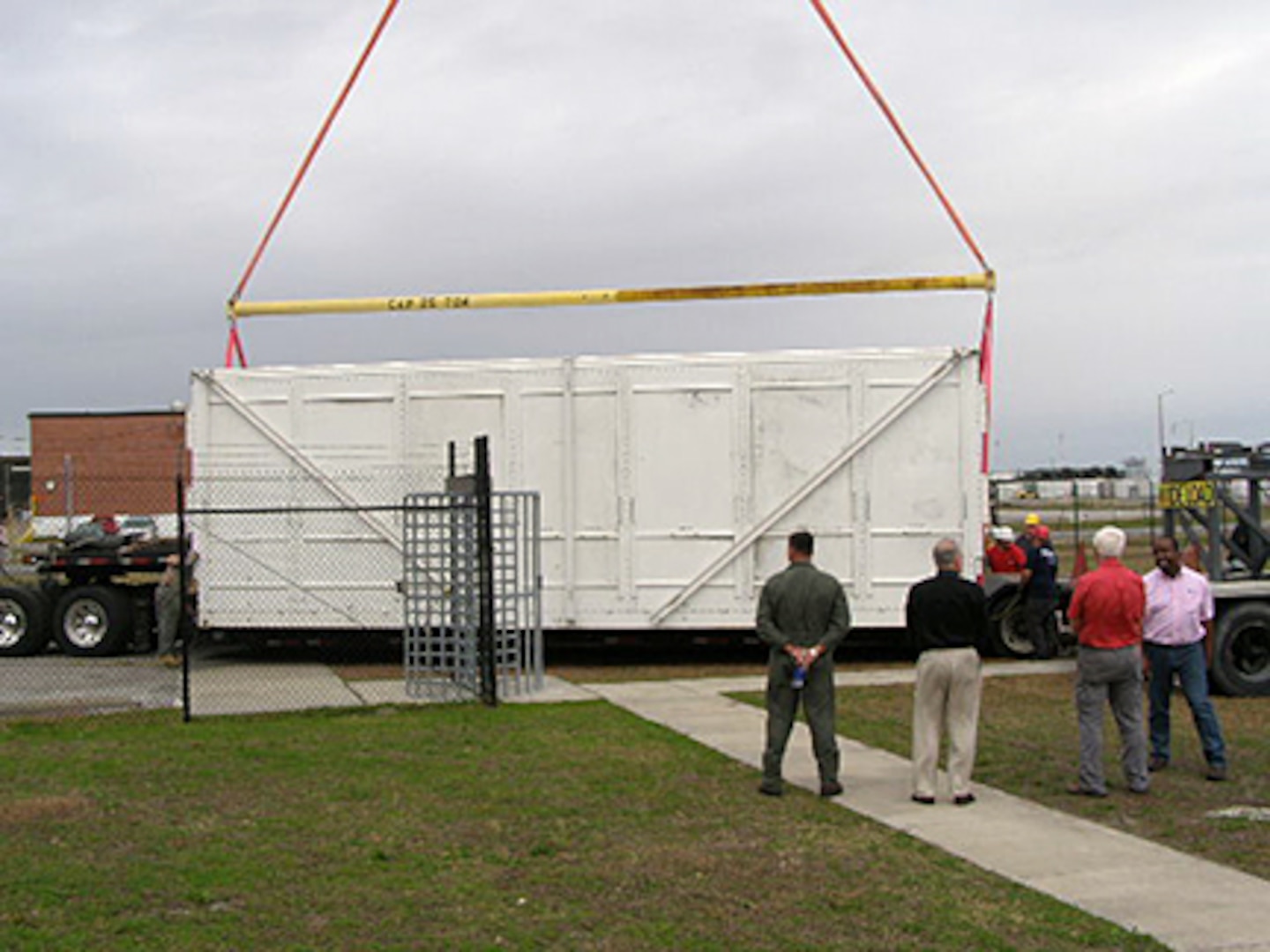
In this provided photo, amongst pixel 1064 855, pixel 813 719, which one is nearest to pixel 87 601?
pixel 813 719

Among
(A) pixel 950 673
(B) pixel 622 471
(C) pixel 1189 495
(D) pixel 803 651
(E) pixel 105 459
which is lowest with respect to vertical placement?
(A) pixel 950 673

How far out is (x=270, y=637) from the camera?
17031 millimetres

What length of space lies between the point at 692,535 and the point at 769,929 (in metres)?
10.1

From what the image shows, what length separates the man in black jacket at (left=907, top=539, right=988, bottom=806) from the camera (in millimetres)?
8695

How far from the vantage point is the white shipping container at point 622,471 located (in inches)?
625

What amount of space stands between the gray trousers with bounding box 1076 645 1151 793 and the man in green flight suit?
A: 1.60 metres

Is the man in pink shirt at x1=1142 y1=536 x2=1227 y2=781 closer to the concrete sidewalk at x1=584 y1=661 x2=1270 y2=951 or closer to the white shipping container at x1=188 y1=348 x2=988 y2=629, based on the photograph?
the concrete sidewalk at x1=584 y1=661 x2=1270 y2=951

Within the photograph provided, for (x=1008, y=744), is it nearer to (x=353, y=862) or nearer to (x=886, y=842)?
(x=886, y=842)

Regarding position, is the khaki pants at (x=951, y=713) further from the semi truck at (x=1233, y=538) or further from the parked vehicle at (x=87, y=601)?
the parked vehicle at (x=87, y=601)

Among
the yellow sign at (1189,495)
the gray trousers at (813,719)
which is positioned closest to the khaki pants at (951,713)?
the gray trousers at (813,719)

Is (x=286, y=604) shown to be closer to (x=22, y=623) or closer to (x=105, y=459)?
(x=22, y=623)

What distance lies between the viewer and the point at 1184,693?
9.88m

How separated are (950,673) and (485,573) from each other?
561 cm

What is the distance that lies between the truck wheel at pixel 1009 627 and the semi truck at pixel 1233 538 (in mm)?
2489
